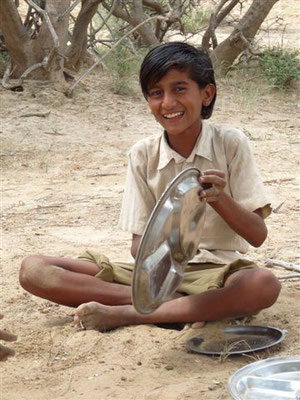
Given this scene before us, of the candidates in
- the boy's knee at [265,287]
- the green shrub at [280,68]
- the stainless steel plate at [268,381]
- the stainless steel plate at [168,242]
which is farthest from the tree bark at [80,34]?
the stainless steel plate at [268,381]

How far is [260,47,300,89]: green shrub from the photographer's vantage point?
8430mm

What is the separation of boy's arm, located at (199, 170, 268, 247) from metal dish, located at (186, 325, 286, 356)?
12.3 inches

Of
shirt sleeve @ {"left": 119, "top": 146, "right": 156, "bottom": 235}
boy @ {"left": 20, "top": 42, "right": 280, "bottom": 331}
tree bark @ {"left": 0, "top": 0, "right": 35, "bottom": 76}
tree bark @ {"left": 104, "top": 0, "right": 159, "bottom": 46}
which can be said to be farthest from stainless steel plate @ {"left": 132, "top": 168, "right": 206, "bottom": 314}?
tree bark @ {"left": 104, "top": 0, "right": 159, "bottom": 46}

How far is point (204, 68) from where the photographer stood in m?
3.20

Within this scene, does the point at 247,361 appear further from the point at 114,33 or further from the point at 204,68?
the point at 114,33

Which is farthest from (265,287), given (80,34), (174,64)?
(80,34)

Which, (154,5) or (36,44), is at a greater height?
(154,5)

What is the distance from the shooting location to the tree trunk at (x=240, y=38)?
28.6 ft

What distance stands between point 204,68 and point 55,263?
93cm

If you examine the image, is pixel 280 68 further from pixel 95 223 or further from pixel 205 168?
pixel 205 168

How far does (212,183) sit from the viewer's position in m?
2.81

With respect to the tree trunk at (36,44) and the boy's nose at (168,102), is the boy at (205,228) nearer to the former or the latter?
the boy's nose at (168,102)

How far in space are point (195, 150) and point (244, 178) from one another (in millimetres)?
207

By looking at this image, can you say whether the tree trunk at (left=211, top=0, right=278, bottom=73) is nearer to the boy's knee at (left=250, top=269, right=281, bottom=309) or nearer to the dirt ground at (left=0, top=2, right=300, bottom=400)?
the dirt ground at (left=0, top=2, right=300, bottom=400)
